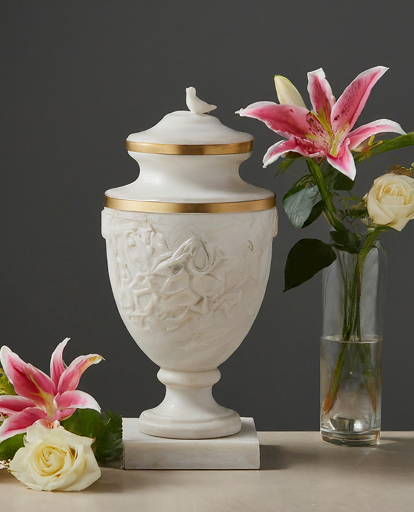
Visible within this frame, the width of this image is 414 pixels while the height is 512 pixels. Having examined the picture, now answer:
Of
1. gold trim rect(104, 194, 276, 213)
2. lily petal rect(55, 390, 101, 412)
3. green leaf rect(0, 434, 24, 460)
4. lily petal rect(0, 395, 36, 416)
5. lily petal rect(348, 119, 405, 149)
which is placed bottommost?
green leaf rect(0, 434, 24, 460)

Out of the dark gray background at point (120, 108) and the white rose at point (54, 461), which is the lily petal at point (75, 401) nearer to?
the white rose at point (54, 461)

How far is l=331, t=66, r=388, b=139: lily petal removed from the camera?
123 centimetres

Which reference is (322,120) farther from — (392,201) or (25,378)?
(25,378)

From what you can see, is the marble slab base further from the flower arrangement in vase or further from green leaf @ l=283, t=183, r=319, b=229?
green leaf @ l=283, t=183, r=319, b=229

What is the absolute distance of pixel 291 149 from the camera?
48.3 inches

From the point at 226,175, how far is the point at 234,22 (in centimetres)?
116

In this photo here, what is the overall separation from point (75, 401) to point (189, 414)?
224mm

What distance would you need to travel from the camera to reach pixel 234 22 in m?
2.29

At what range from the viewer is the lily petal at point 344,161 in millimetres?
1190

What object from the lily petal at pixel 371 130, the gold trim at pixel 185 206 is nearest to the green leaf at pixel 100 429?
the gold trim at pixel 185 206

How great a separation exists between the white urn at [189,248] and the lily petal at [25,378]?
0.17m

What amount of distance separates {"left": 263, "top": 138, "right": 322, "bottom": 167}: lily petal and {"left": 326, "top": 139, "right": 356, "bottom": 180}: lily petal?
0.03 m

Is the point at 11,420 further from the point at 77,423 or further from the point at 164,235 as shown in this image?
the point at 164,235

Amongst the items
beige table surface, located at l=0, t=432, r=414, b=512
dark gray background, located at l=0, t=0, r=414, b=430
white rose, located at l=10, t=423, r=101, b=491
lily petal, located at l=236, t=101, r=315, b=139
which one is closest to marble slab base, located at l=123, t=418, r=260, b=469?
beige table surface, located at l=0, t=432, r=414, b=512
